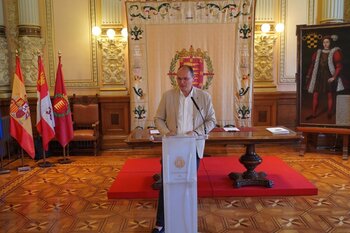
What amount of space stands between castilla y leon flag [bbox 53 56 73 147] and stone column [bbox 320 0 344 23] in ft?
17.6

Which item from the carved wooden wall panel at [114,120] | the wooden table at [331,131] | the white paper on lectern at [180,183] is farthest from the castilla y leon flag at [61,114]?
the wooden table at [331,131]

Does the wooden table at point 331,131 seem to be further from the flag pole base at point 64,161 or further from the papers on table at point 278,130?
the flag pole base at point 64,161

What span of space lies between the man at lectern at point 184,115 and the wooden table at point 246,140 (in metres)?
0.95

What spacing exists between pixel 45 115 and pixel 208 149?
322 centimetres

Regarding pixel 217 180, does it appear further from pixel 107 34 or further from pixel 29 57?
pixel 29 57

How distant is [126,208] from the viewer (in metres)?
4.24

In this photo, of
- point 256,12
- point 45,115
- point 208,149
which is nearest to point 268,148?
point 208,149

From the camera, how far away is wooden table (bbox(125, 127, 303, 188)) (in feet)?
14.4

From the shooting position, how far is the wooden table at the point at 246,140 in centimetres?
440

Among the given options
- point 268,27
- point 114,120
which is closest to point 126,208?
point 114,120

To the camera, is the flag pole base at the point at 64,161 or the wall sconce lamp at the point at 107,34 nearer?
the flag pole base at the point at 64,161

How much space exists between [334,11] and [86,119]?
5470 mm

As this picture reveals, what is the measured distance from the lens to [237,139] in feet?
14.6

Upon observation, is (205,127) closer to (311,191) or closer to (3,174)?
(311,191)
